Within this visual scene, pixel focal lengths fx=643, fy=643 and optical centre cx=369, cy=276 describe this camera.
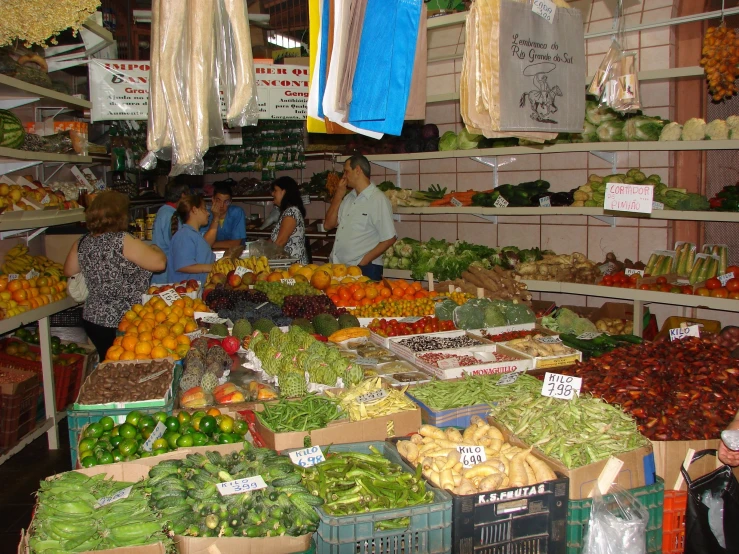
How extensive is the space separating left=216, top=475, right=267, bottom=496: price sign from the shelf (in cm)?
402

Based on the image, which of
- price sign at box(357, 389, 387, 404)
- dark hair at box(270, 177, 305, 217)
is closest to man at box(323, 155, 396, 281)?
dark hair at box(270, 177, 305, 217)

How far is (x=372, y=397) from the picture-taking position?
10.5 ft

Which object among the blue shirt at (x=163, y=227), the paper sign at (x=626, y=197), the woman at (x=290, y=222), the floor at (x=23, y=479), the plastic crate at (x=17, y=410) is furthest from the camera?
the woman at (x=290, y=222)

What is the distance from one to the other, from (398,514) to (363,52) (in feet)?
5.54

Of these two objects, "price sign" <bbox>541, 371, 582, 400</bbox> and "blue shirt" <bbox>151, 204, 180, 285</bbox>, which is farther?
"blue shirt" <bbox>151, 204, 180, 285</bbox>

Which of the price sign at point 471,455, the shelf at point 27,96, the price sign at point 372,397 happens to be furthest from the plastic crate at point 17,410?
the price sign at point 471,455

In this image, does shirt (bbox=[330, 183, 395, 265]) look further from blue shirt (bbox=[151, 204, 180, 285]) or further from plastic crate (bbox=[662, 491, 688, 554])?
plastic crate (bbox=[662, 491, 688, 554])

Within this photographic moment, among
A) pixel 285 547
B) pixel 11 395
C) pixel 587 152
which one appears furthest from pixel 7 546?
pixel 587 152

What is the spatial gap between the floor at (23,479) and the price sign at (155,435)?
1.31m

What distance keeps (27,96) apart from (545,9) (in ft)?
16.1

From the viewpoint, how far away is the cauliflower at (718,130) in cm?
529

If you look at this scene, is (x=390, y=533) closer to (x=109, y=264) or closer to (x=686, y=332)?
(x=686, y=332)

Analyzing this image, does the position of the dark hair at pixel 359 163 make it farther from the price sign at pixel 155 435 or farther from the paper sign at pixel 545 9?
the price sign at pixel 155 435

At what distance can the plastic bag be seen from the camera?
2.43 metres
